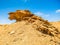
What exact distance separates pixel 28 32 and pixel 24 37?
533mm

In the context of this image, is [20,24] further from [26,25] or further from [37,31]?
[37,31]

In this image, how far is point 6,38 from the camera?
8680 mm

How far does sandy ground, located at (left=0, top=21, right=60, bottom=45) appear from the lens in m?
8.00

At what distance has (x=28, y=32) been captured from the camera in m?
8.73

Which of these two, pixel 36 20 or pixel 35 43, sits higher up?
pixel 36 20

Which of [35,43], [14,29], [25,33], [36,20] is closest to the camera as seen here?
[35,43]

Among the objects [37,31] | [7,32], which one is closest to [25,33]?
[37,31]

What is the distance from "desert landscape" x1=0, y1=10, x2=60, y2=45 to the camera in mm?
8086

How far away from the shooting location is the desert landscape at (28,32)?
8086 mm

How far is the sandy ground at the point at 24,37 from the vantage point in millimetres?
8000

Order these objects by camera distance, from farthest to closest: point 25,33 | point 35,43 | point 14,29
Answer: point 14,29, point 25,33, point 35,43

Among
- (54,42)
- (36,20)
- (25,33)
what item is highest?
(36,20)

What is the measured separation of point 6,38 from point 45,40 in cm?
230

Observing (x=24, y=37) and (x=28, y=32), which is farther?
(x=28, y=32)
